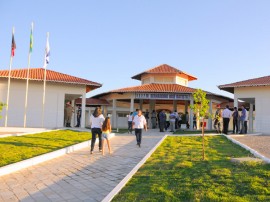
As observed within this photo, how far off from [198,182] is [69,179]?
290cm

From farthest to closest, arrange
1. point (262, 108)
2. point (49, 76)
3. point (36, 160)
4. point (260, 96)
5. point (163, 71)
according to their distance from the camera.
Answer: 1. point (163, 71)
2. point (49, 76)
3. point (260, 96)
4. point (262, 108)
5. point (36, 160)

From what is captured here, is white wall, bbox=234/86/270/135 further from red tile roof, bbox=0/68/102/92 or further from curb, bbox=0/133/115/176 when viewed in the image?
curb, bbox=0/133/115/176

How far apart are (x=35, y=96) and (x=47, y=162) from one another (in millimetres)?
14175

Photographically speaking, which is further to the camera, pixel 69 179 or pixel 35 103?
pixel 35 103

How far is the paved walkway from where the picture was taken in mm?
5340

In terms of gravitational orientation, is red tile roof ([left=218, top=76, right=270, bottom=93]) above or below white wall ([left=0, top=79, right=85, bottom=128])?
above

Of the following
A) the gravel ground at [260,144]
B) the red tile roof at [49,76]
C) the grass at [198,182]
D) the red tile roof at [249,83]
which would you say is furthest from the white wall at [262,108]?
the grass at [198,182]

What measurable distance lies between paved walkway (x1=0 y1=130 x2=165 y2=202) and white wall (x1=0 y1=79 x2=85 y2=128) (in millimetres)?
13025

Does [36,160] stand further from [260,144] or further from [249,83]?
[249,83]

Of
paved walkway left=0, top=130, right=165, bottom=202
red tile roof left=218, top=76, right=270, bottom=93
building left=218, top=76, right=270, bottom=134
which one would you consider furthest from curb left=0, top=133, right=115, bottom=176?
building left=218, top=76, right=270, bottom=134

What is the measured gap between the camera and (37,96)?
21.8m

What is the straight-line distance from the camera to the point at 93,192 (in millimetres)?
5523

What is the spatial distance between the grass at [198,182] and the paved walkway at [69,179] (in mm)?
639

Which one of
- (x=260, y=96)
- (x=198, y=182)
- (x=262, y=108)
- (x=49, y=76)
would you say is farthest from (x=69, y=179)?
(x=260, y=96)
